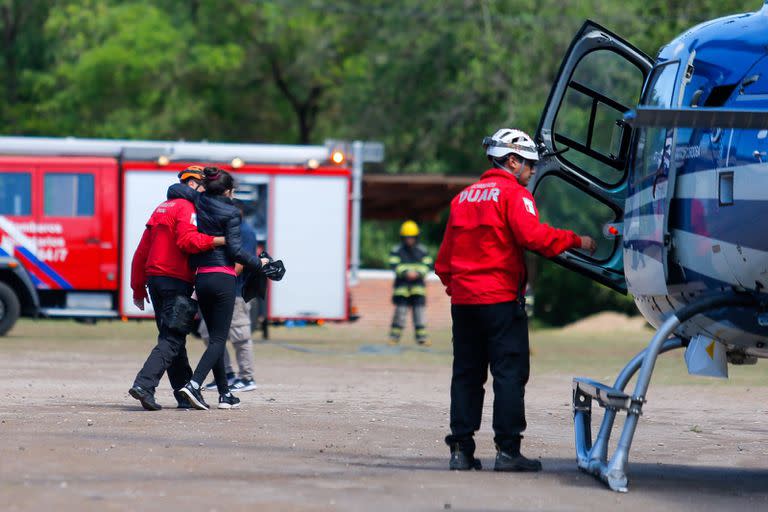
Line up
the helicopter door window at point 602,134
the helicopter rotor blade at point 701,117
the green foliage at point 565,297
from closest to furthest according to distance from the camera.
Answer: the helicopter rotor blade at point 701,117 → the helicopter door window at point 602,134 → the green foliage at point 565,297

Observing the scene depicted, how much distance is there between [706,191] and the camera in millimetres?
7531

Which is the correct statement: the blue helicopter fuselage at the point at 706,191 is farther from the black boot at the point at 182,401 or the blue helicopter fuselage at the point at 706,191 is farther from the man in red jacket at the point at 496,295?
the black boot at the point at 182,401

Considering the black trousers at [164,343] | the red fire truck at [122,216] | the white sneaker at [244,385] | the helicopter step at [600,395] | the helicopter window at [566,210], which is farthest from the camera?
the helicopter window at [566,210]

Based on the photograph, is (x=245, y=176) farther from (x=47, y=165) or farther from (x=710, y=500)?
(x=710, y=500)

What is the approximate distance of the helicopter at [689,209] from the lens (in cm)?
721

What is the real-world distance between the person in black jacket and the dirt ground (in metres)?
0.40

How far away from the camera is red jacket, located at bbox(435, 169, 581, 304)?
8.19 meters

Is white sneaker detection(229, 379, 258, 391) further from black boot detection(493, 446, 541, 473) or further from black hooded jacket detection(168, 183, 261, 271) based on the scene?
black boot detection(493, 446, 541, 473)

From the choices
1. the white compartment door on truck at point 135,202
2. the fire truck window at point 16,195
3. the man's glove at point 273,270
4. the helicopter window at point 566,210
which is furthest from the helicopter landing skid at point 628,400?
the helicopter window at point 566,210

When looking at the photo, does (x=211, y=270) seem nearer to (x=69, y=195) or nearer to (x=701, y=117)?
(x=701, y=117)

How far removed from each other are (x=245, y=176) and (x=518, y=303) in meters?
13.5

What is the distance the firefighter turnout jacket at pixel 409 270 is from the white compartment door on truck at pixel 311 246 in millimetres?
842

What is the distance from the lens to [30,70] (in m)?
41.6

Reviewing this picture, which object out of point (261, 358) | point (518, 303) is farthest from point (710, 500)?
point (261, 358)
